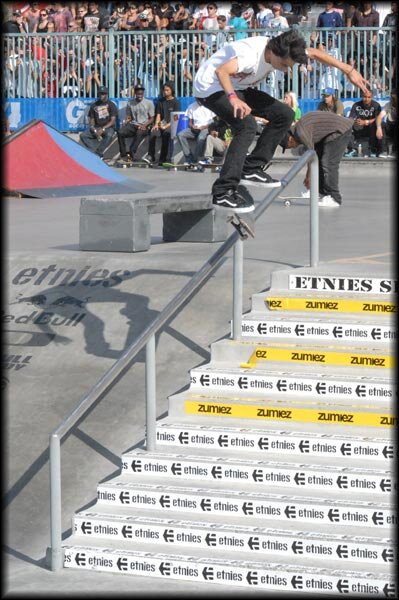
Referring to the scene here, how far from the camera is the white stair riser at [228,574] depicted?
6707 millimetres

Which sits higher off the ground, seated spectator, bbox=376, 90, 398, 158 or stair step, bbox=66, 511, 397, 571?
seated spectator, bbox=376, 90, 398, 158

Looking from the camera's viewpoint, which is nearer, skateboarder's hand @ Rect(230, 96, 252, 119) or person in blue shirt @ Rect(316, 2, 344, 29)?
skateboarder's hand @ Rect(230, 96, 252, 119)

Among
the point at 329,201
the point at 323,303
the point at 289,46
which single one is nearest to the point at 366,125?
the point at 329,201

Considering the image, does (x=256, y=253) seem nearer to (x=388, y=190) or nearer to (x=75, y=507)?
(x=75, y=507)

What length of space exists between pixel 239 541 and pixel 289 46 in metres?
3.46

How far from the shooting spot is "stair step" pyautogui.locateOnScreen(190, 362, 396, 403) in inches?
327

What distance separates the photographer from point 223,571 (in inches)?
277

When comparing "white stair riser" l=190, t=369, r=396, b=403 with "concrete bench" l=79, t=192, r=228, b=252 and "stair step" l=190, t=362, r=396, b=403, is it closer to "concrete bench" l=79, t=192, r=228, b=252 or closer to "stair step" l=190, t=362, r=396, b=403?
"stair step" l=190, t=362, r=396, b=403

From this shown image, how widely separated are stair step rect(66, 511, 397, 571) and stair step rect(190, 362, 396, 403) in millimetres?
1451

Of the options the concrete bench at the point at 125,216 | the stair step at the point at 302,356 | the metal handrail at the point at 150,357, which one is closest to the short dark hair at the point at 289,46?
the metal handrail at the point at 150,357

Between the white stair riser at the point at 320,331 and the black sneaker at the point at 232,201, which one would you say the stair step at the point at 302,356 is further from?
the black sneaker at the point at 232,201

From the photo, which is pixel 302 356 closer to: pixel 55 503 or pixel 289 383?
pixel 289 383

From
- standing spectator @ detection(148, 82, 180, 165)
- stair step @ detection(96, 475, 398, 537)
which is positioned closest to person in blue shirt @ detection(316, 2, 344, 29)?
standing spectator @ detection(148, 82, 180, 165)

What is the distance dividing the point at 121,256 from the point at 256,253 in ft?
4.40
